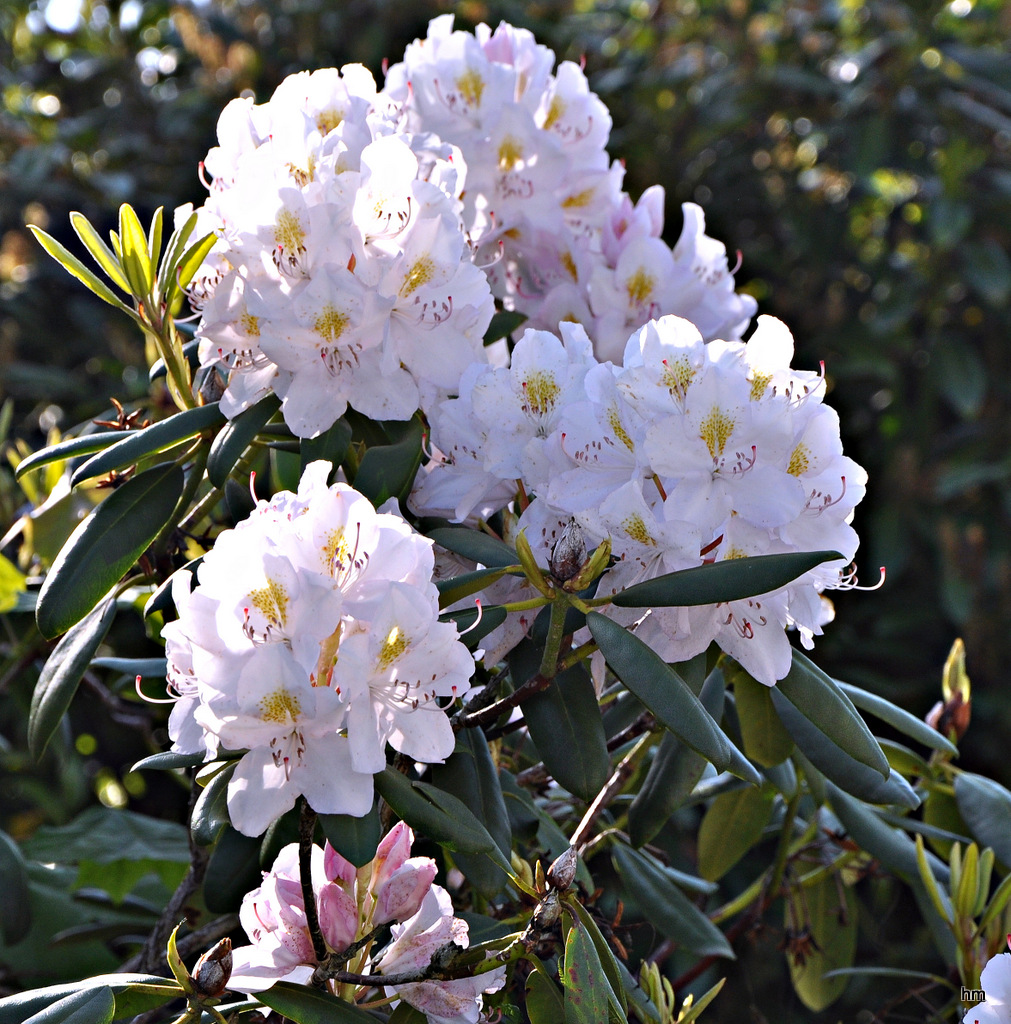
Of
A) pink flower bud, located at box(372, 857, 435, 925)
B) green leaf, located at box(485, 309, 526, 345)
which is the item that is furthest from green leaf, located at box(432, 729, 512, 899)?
green leaf, located at box(485, 309, 526, 345)

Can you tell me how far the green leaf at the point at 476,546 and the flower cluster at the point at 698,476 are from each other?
2 centimetres

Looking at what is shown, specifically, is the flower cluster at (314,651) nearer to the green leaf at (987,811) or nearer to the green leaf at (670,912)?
the green leaf at (670,912)

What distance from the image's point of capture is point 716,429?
2.15ft

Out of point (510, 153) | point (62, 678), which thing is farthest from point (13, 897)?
point (510, 153)

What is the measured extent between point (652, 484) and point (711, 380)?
0.07m

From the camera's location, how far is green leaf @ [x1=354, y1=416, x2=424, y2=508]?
72 cm

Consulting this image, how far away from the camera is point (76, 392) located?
7.39ft

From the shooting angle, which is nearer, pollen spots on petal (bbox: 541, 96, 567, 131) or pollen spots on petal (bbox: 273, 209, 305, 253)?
pollen spots on petal (bbox: 273, 209, 305, 253)

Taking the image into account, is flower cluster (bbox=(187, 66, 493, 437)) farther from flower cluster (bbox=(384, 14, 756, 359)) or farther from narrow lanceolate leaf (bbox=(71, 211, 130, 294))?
flower cluster (bbox=(384, 14, 756, 359))

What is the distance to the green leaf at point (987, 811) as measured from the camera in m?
0.93

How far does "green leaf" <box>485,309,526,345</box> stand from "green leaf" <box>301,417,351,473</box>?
0.20m

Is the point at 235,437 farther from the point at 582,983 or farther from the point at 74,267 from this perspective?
the point at 582,983

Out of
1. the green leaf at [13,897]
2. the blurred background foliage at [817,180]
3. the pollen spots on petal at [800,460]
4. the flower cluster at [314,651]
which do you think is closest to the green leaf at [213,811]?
the flower cluster at [314,651]

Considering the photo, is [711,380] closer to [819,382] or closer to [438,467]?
[819,382]
